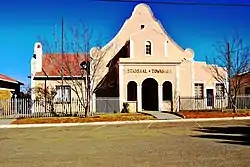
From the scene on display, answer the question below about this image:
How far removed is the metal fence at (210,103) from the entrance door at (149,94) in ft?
8.65

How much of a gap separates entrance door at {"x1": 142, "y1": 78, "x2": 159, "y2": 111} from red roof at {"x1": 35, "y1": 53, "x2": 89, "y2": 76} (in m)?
6.64

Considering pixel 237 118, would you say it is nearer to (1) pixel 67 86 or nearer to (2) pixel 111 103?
(2) pixel 111 103

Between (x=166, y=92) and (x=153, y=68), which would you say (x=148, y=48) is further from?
(x=166, y=92)

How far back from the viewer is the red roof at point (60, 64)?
3844 cm

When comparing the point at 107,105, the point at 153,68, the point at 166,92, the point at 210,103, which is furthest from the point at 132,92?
the point at 210,103

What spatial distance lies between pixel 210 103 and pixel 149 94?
Answer: 6.28m

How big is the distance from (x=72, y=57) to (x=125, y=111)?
9.35 m

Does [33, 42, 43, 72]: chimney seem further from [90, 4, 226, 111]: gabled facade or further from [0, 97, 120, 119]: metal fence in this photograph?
[90, 4, 226, 111]: gabled facade

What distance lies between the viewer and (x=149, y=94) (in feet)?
132

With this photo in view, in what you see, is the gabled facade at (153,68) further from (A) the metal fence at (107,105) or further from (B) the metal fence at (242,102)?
(B) the metal fence at (242,102)

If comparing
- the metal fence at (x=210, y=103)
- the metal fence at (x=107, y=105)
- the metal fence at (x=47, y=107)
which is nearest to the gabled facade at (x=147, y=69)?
the metal fence at (x=107, y=105)

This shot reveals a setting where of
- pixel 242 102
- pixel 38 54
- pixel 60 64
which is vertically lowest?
pixel 242 102

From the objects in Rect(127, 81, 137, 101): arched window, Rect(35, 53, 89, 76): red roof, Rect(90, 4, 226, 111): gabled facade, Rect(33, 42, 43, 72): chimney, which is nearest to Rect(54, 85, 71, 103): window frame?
Rect(35, 53, 89, 76): red roof

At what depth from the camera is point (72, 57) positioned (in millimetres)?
41625
